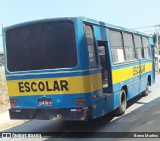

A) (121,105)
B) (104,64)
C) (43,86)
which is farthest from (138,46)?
(43,86)

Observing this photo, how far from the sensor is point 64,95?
28.5 ft

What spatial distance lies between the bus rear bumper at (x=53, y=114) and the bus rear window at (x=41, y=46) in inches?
43.8

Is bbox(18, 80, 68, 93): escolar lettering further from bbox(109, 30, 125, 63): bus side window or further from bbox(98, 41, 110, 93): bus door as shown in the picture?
bbox(109, 30, 125, 63): bus side window

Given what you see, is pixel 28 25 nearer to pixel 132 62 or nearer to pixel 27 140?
pixel 27 140

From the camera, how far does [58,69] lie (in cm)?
877

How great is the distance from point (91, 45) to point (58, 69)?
109 centimetres

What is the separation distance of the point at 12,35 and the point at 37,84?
1583mm

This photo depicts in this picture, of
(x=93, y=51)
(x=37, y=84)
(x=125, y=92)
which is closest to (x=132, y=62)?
(x=125, y=92)

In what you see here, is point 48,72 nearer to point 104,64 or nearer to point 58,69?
point 58,69

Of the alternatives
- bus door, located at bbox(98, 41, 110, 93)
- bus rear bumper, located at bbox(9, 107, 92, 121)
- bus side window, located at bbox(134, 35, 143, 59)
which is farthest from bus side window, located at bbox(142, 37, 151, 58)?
bus rear bumper, located at bbox(9, 107, 92, 121)

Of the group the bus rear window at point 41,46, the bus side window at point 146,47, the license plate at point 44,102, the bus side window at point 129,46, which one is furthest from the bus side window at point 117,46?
the bus side window at point 146,47

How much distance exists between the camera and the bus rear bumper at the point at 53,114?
8.41 metres

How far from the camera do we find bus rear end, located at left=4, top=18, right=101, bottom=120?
8539mm

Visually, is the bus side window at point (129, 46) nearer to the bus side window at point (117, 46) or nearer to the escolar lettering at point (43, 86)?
the bus side window at point (117, 46)
